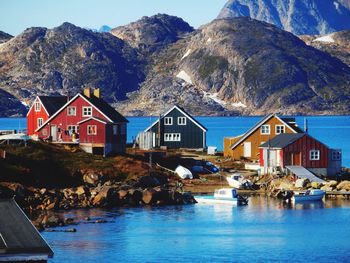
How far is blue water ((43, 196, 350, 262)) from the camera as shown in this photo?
5384cm

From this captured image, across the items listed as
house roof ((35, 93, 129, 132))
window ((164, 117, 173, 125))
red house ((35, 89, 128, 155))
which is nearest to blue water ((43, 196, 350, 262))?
red house ((35, 89, 128, 155))

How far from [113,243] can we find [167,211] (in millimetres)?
14829

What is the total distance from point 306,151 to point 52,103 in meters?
32.8

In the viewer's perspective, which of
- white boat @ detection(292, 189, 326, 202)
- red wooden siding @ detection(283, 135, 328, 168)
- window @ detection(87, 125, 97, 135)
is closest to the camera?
white boat @ detection(292, 189, 326, 202)

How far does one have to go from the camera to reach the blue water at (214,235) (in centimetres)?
5384

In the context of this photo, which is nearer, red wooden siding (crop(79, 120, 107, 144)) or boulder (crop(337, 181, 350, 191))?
boulder (crop(337, 181, 350, 191))

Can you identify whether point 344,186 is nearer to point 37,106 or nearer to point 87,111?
point 87,111

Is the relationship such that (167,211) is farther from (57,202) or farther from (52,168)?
(52,168)

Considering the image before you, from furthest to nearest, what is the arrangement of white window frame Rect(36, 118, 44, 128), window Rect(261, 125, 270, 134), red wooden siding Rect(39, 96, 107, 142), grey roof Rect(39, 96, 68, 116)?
1. white window frame Rect(36, 118, 44, 128)
2. grey roof Rect(39, 96, 68, 116)
3. window Rect(261, 125, 270, 134)
4. red wooden siding Rect(39, 96, 107, 142)

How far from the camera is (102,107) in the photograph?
101 metres

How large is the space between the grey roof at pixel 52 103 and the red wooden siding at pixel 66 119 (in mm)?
4225

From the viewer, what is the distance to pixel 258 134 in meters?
104

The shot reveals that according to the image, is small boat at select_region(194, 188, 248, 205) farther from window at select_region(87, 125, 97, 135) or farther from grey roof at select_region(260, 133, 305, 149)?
window at select_region(87, 125, 97, 135)

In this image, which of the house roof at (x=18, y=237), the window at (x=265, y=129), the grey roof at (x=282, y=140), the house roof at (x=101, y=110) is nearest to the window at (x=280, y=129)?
the window at (x=265, y=129)
